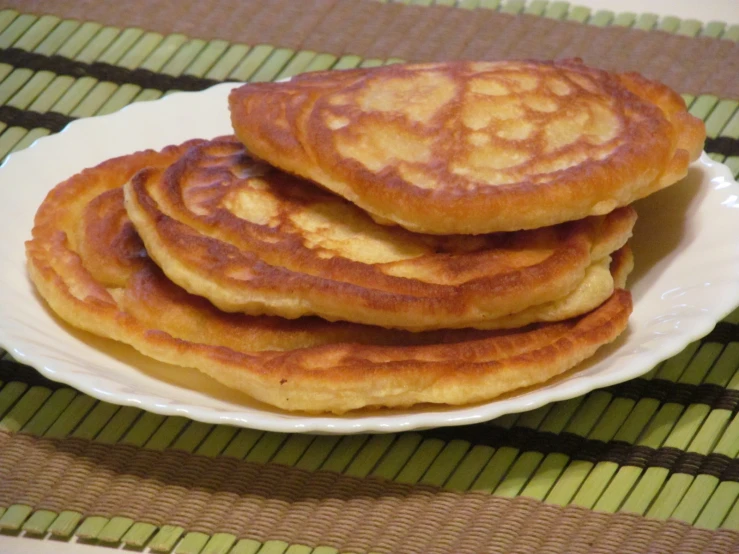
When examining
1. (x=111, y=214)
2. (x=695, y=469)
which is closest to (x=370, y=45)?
(x=111, y=214)

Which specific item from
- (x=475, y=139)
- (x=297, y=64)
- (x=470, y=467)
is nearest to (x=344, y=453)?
(x=470, y=467)

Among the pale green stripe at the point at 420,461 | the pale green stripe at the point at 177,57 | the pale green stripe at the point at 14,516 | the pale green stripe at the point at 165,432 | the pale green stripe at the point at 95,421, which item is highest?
the pale green stripe at the point at 177,57

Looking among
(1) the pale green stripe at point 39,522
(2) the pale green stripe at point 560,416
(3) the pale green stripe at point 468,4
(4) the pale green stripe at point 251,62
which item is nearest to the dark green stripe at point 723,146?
(3) the pale green stripe at point 468,4

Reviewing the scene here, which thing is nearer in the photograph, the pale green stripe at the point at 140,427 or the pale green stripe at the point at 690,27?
the pale green stripe at the point at 140,427

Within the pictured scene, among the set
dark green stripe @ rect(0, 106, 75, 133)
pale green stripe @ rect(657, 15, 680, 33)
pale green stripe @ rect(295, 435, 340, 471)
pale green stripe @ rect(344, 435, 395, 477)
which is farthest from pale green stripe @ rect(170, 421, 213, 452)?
pale green stripe @ rect(657, 15, 680, 33)

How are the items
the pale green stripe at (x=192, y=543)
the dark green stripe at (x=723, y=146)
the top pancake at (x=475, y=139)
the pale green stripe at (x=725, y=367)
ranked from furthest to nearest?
the dark green stripe at (x=723, y=146) → the pale green stripe at (x=725, y=367) → the top pancake at (x=475, y=139) → the pale green stripe at (x=192, y=543)

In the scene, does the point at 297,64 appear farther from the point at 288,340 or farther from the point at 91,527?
the point at 91,527

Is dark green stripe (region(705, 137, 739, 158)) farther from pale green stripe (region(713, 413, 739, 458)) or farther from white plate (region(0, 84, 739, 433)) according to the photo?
pale green stripe (region(713, 413, 739, 458))

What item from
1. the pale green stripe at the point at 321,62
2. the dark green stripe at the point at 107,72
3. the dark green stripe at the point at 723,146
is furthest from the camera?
the pale green stripe at the point at 321,62

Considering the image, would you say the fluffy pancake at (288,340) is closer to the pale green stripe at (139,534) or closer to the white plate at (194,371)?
the white plate at (194,371)

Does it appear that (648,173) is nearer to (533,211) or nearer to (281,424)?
(533,211)
